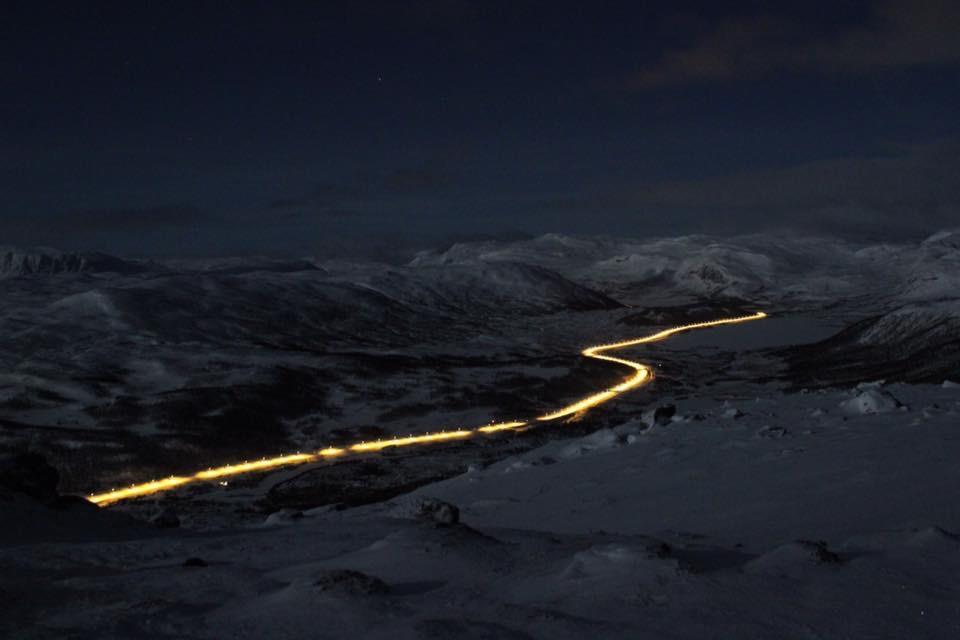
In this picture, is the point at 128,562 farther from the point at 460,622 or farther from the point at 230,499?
the point at 230,499

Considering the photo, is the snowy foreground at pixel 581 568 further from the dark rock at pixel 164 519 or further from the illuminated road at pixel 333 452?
the illuminated road at pixel 333 452

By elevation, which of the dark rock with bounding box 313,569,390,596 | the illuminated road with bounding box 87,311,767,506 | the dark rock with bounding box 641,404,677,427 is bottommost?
the illuminated road with bounding box 87,311,767,506

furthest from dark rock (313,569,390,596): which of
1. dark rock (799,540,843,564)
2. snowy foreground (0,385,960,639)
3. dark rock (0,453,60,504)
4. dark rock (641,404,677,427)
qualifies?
dark rock (641,404,677,427)

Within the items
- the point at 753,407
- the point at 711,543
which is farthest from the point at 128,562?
the point at 753,407

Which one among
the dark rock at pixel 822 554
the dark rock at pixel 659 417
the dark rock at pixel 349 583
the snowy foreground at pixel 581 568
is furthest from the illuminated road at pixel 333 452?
the dark rock at pixel 822 554

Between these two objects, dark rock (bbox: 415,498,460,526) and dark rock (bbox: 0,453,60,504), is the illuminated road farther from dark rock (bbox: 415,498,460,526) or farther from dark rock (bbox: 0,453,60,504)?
dark rock (bbox: 415,498,460,526)

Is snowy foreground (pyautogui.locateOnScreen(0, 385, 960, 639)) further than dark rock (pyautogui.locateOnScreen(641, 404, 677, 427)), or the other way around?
dark rock (pyautogui.locateOnScreen(641, 404, 677, 427))
